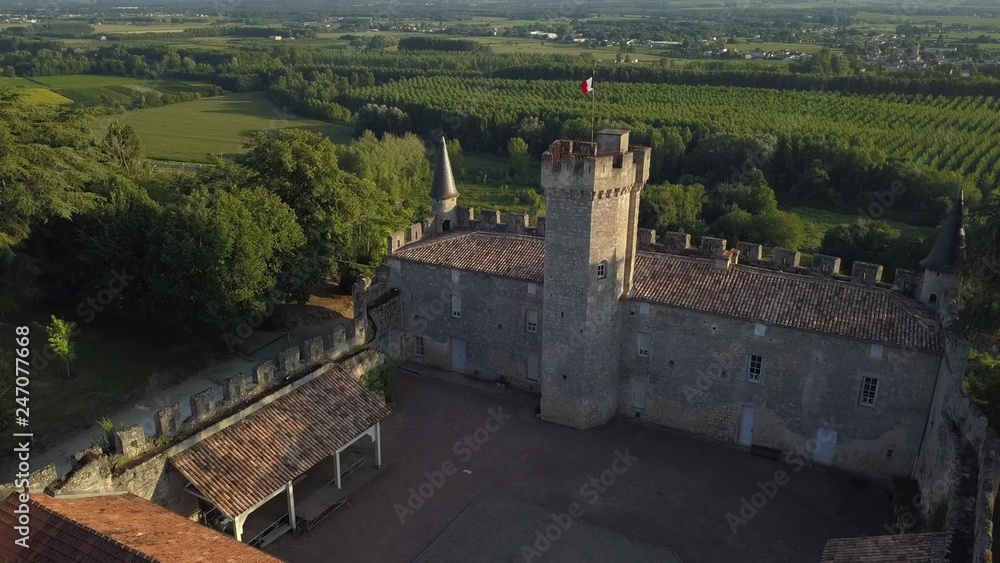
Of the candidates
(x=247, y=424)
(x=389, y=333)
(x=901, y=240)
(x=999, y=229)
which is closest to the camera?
(x=999, y=229)

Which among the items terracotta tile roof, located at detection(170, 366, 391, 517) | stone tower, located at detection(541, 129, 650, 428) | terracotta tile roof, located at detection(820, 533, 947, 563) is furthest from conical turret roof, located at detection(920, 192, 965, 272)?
terracotta tile roof, located at detection(170, 366, 391, 517)

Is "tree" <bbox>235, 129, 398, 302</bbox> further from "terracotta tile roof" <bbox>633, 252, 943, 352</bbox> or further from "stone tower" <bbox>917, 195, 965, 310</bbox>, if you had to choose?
"stone tower" <bbox>917, 195, 965, 310</bbox>

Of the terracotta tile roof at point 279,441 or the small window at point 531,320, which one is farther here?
the small window at point 531,320

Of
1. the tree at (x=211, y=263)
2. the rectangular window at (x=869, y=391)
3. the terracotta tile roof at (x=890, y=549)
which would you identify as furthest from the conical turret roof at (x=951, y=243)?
the tree at (x=211, y=263)

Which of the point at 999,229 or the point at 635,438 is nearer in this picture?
the point at 999,229

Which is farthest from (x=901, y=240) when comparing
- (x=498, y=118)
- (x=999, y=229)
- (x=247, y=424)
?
(x=498, y=118)

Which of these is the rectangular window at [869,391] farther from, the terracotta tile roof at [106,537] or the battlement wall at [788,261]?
the terracotta tile roof at [106,537]

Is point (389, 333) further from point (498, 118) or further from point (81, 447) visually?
point (498, 118)
